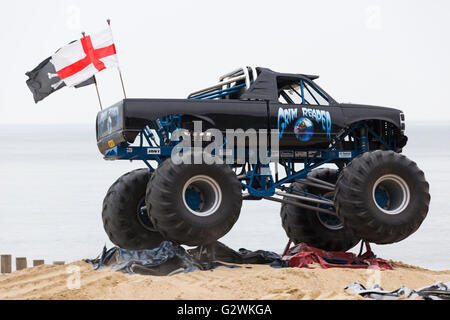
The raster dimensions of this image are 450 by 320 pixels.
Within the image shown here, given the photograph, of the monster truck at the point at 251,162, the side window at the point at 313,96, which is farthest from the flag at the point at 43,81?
the side window at the point at 313,96

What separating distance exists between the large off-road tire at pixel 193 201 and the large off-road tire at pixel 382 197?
73.6 inches

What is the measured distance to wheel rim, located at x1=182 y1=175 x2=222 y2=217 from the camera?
10.5 metres

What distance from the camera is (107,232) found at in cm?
1234

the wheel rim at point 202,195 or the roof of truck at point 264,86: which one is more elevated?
the roof of truck at point 264,86

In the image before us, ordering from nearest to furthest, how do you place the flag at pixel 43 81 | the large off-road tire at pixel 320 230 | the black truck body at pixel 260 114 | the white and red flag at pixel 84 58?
the black truck body at pixel 260 114
the white and red flag at pixel 84 58
the flag at pixel 43 81
the large off-road tire at pixel 320 230

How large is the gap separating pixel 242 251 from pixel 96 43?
459 centimetres

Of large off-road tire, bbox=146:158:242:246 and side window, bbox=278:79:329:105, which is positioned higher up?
side window, bbox=278:79:329:105

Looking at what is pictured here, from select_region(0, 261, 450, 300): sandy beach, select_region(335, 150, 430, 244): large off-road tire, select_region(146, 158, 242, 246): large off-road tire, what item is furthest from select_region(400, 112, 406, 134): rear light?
select_region(146, 158, 242, 246): large off-road tire

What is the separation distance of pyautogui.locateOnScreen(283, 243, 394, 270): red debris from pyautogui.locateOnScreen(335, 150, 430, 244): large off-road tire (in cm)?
54

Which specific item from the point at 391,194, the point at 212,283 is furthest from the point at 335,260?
the point at 212,283

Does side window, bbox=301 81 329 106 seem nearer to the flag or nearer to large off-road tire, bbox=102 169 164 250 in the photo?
large off-road tire, bbox=102 169 164 250

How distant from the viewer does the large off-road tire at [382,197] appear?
36.7 ft

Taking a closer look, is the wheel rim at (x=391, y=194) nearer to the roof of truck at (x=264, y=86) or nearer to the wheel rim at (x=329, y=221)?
the wheel rim at (x=329, y=221)

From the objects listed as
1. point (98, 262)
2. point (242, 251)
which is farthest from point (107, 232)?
point (242, 251)
